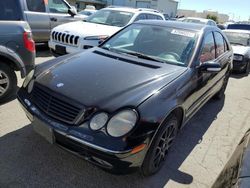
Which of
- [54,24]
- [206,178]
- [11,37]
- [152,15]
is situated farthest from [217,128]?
[54,24]

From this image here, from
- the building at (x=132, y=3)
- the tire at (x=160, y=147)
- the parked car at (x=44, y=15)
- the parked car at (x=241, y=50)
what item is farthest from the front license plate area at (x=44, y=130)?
the building at (x=132, y=3)

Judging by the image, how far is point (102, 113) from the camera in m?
2.34

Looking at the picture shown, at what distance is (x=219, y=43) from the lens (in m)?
4.65

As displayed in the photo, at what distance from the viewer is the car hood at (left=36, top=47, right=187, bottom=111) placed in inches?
97.6

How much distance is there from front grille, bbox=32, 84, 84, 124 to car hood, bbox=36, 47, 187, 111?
0.20 ft

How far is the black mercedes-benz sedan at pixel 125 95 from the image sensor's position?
7.50ft

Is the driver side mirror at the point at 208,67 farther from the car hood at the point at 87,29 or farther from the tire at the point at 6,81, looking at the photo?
the car hood at the point at 87,29

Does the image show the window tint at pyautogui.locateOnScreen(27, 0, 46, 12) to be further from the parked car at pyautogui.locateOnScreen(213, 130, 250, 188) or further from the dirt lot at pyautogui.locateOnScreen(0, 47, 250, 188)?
the parked car at pyautogui.locateOnScreen(213, 130, 250, 188)

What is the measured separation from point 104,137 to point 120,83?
71 cm

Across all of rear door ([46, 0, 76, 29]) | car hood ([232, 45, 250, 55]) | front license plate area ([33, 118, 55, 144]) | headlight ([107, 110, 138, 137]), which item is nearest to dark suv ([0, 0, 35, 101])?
front license plate area ([33, 118, 55, 144])

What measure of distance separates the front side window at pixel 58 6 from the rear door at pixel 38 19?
44 cm

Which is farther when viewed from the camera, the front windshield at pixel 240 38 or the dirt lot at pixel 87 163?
the front windshield at pixel 240 38

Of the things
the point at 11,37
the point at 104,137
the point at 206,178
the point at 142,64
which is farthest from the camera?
the point at 11,37

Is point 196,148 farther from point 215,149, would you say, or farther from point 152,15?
point 152,15
